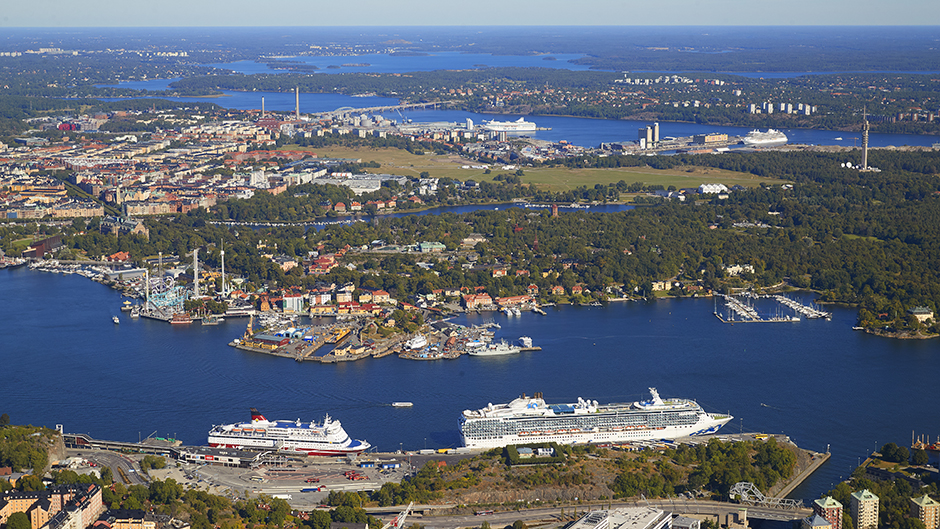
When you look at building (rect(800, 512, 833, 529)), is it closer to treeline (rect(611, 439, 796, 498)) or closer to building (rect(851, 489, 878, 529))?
building (rect(851, 489, 878, 529))

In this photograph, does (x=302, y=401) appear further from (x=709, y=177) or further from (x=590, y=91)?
(x=590, y=91)

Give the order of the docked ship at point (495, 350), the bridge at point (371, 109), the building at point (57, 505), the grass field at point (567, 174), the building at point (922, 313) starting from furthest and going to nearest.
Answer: the bridge at point (371, 109), the grass field at point (567, 174), the building at point (922, 313), the docked ship at point (495, 350), the building at point (57, 505)

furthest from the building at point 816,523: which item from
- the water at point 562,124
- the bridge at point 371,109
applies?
the bridge at point 371,109

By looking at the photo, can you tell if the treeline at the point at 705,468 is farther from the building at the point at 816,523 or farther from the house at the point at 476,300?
the house at the point at 476,300

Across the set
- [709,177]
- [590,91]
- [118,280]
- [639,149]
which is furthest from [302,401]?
[590,91]

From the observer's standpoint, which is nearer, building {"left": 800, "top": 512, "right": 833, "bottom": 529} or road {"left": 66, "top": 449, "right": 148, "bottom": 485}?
building {"left": 800, "top": 512, "right": 833, "bottom": 529}

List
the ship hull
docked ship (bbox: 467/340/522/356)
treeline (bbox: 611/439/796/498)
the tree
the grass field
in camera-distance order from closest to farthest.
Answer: the tree < treeline (bbox: 611/439/796/498) < the ship hull < docked ship (bbox: 467/340/522/356) < the grass field

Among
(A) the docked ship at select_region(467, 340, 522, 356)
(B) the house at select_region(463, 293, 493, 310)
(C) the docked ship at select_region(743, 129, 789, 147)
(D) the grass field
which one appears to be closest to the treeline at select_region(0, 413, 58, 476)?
(A) the docked ship at select_region(467, 340, 522, 356)
